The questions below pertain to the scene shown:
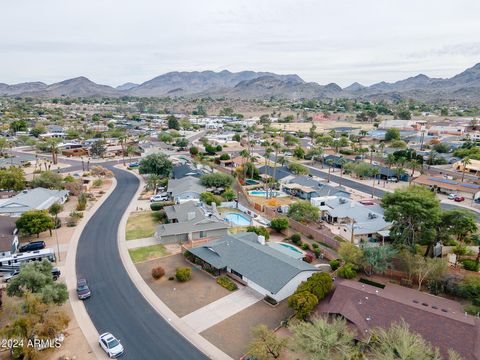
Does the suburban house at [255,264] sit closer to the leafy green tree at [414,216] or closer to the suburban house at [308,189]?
the leafy green tree at [414,216]

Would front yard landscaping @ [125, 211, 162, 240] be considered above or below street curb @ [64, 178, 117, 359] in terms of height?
below

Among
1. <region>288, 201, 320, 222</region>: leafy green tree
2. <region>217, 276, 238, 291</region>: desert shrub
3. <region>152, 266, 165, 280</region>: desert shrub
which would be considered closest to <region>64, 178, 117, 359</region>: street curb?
<region>152, 266, 165, 280</region>: desert shrub

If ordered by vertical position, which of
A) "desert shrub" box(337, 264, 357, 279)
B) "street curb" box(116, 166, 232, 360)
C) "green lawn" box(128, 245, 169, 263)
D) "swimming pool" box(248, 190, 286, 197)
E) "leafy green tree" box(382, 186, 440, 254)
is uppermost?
"leafy green tree" box(382, 186, 440, 254)

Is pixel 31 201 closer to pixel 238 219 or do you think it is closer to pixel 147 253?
pixel 147 253

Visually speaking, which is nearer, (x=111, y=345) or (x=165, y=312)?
(x=111, y=345)

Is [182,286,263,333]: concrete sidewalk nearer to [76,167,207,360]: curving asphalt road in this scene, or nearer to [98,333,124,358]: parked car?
[76,167,207,360]: curving asphalt road

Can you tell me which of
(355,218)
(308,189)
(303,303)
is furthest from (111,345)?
(308,189)
